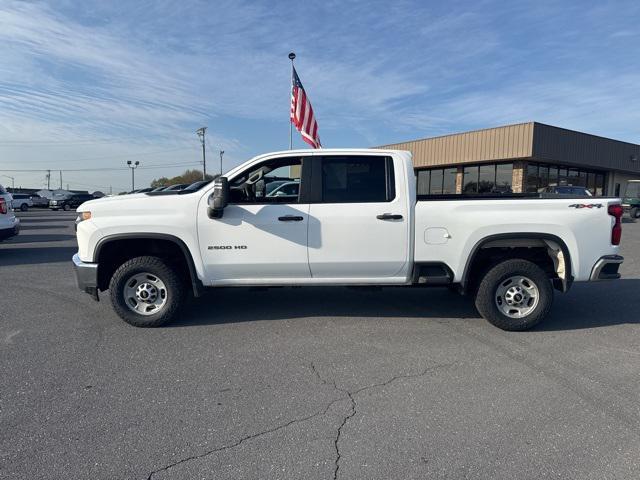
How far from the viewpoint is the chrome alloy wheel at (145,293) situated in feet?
15.8

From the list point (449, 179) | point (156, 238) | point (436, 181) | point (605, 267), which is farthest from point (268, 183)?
point (436, 181)

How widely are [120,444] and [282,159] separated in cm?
324

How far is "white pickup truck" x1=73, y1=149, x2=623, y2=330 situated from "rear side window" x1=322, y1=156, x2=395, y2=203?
0.04 feet

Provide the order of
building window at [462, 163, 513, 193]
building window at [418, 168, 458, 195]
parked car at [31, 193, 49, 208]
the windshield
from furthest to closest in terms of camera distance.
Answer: parked car at [31, 193, 49, 208]
building window at [418, 168, 458, 195]
the windshield
building window at [462, 163, 513, 193]

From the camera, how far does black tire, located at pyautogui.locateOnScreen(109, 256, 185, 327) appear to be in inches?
187

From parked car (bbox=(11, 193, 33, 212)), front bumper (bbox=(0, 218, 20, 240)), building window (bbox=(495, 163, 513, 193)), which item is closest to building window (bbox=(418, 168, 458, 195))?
building window (bbox=(495, 163, 513, 193))

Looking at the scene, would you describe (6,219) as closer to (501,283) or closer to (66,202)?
(501,283)

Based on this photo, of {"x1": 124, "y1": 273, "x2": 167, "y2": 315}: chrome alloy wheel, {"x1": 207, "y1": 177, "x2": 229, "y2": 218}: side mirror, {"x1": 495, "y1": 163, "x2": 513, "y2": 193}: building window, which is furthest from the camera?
{"x1": 495, "y1": 163, "x2": 513, "y2": 193}: building window

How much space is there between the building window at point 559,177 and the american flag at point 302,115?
15.3 metres

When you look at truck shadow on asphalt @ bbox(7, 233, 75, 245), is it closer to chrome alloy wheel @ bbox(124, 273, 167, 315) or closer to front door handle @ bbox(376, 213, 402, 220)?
chrome alloy wheel @ bbox(124, 273, 167, 315)

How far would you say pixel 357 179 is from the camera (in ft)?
15.8

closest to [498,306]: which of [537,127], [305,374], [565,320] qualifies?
[565,320]

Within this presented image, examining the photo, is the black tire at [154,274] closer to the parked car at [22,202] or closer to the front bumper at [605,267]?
the front bumper at [605,267]

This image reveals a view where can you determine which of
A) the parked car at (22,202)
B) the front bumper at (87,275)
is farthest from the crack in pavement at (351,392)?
the parked car at (22,202)
